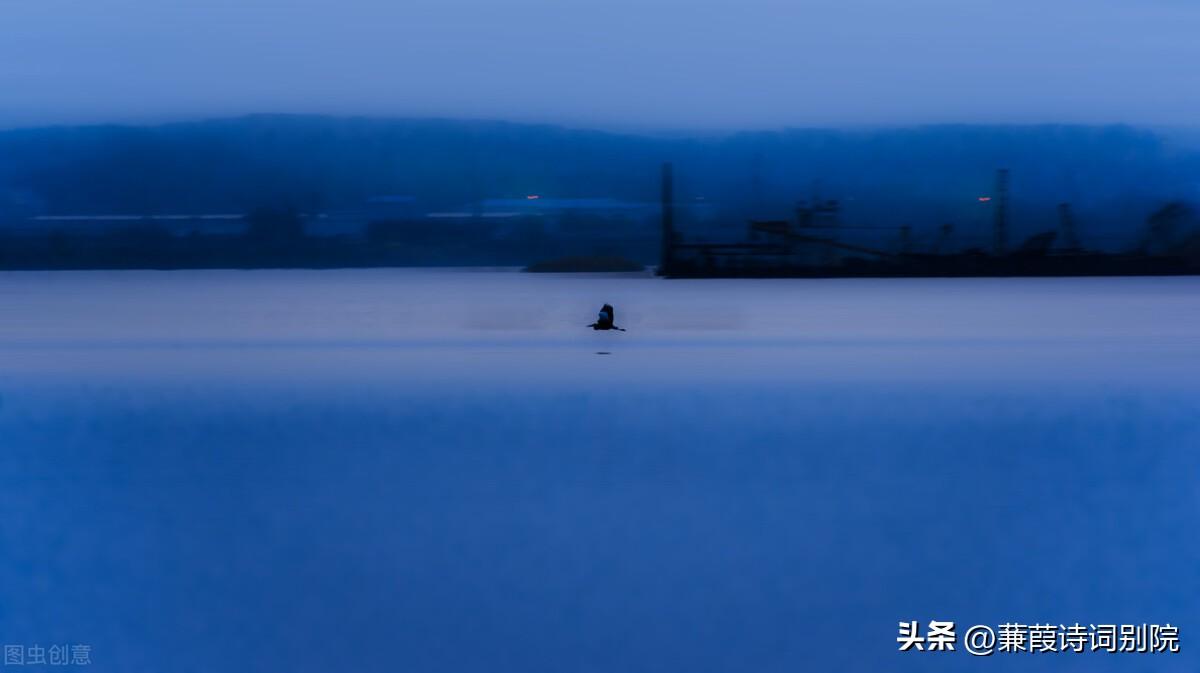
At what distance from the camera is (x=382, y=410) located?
41.8ft

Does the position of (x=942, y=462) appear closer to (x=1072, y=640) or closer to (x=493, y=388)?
(x=1072, y=640)

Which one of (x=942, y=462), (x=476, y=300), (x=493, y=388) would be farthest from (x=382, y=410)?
(x=476, y=300)

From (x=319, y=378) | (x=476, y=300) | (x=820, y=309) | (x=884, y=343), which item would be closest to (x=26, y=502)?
(x=319, y=378)

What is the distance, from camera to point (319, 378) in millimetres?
16250

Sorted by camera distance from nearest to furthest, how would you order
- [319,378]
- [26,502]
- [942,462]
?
[26,502] → [942,462] → [319,378]

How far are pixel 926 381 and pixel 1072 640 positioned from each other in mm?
10415

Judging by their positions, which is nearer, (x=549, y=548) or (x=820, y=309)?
(x=549, y=548)

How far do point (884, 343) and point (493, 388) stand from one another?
10.5 meters

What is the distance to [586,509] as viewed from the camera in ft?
26.1

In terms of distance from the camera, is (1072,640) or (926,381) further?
(926,381)

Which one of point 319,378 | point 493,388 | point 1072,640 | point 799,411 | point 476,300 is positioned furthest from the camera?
point 476,300

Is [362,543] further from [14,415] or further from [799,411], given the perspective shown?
[14,415]

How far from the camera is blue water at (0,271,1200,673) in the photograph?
18.3ft

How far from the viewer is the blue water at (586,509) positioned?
18.3ft
